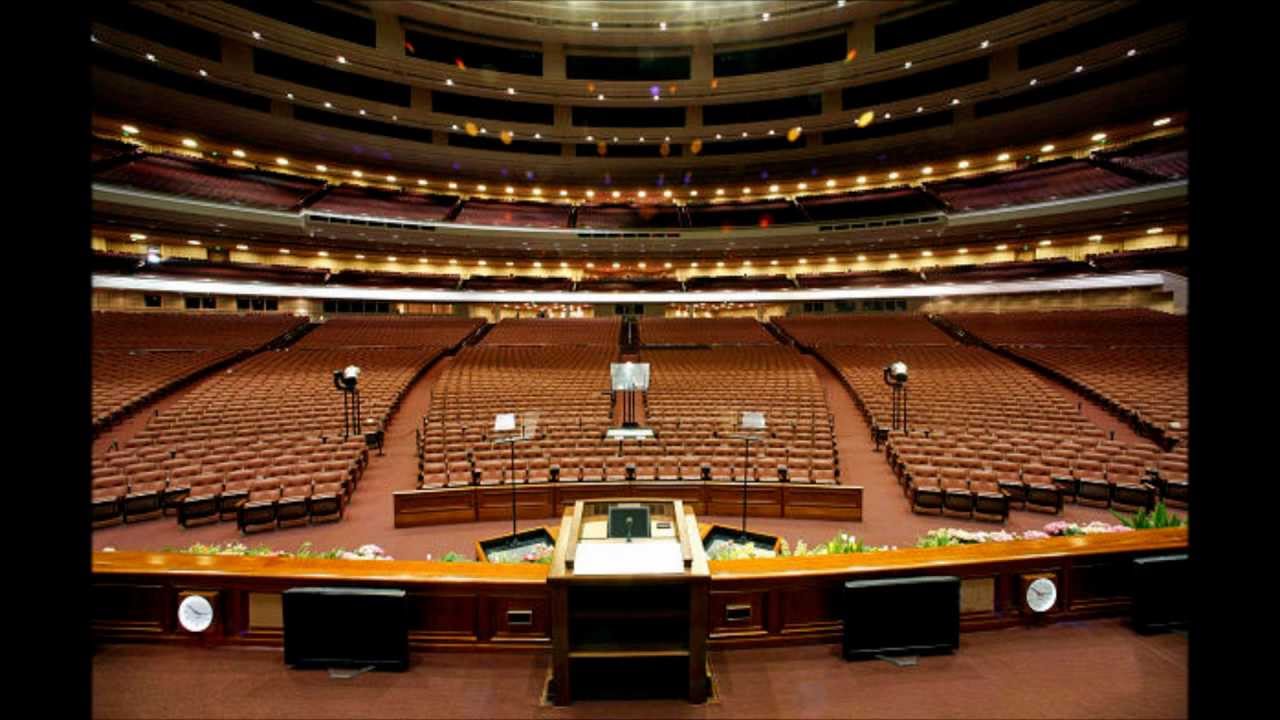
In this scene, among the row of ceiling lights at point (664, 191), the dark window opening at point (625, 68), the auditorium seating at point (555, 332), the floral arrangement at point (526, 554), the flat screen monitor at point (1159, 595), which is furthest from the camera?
the dark window opening at point (625, 68)

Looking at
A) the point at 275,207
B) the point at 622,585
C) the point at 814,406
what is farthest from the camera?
the point at 275,207

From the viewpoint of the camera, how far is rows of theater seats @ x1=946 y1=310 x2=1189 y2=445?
10.3 m

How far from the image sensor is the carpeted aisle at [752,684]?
88.4 inches

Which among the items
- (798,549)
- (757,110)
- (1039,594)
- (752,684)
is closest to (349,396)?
(798,549)

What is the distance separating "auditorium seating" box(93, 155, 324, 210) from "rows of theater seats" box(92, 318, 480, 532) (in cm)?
642

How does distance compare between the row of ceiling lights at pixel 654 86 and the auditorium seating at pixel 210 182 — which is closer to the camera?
the auditorium seating at pixel 210 182

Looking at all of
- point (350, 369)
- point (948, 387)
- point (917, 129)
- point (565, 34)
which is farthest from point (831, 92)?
point (350, 369)

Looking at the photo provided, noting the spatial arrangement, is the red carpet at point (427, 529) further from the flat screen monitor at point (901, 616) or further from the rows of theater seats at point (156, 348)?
the rows of theater seats at point (156, 348)

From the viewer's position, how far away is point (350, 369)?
8.88 m

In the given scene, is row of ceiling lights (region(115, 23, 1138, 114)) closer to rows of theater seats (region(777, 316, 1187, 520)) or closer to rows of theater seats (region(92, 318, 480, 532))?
rows of theater seats (region(92, 318, 480, 532))

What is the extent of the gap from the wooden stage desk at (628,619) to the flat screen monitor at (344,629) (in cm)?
86

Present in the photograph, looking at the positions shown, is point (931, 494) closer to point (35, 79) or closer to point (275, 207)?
point (35, 79)

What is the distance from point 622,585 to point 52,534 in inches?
74.6

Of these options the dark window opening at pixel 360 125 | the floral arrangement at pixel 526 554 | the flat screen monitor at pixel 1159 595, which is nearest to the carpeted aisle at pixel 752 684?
the flat screen monitor at pixel 1159 595
